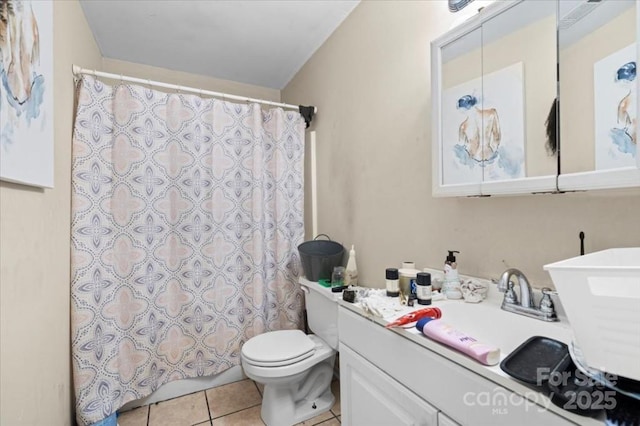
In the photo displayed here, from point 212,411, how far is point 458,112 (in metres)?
2.06

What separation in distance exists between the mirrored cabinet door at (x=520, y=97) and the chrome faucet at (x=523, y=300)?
0.28 metres

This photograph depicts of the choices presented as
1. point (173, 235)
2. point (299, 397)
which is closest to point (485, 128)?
point (299, 397)

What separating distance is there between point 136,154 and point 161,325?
1064mm

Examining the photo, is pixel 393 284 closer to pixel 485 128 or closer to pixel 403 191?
pixel 403 191

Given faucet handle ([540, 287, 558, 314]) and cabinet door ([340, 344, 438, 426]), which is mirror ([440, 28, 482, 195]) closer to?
faucet handle ([540, 287, 558, 314])

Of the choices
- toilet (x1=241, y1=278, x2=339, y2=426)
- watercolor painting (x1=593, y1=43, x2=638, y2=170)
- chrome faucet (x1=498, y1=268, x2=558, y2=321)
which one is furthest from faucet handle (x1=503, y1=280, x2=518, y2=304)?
toilet (x1=241, y1=278, x2=339, y2=426)

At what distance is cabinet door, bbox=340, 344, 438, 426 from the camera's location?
0.85 meters

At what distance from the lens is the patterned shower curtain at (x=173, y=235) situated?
5.17 feet

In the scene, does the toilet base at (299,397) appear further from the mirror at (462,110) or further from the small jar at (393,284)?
the mirror at (462,110)

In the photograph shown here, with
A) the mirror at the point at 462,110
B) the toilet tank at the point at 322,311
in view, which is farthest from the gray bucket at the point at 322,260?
the mirror at the point at 462,110

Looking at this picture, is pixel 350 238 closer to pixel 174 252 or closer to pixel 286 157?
pixel 286 157

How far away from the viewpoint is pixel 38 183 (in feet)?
3.11

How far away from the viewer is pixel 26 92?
0.85 metres

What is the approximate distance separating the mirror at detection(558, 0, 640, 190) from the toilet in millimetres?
1117
